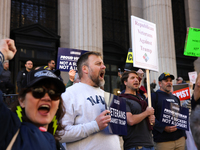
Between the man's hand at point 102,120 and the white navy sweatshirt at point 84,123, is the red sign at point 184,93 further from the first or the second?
the man's hand at point 102,120

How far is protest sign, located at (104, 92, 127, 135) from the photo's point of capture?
324 cm

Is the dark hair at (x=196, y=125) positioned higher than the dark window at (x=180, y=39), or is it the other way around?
the dark window at (x=180, y=39)

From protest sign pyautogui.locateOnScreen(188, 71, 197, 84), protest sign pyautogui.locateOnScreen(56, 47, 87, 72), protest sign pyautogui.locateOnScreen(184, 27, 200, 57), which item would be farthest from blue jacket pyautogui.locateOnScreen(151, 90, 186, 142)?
protest sign pyautogui.locateOnScreen(188, 71, 197, 84)

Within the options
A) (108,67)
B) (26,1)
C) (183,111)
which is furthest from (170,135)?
(26,1)

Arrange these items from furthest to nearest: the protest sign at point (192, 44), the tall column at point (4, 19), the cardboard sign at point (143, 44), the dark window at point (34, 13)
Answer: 1. the dark window at point (34, 13)
2. the tall column at point (4, 19)
3. the protest sign at point (192, 44)
4. the cardboard sign at point (143, 44)

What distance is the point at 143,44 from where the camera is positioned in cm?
519

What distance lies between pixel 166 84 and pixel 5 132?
4.57 meters

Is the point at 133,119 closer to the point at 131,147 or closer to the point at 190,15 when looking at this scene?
the point at 131,147

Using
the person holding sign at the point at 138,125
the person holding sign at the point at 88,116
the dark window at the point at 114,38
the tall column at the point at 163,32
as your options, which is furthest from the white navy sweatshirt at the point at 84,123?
the dark window at the point at 114,38

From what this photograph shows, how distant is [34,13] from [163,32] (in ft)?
23.6

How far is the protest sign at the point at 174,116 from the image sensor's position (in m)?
4.80

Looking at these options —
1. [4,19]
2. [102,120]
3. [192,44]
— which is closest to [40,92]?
[102,120]

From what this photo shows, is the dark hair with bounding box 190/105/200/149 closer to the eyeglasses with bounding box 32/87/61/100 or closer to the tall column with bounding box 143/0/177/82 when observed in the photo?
the eyeglasses with bounding box 32/87/61/100

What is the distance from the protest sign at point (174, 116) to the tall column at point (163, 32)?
8013 millimetres
